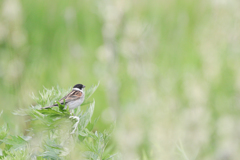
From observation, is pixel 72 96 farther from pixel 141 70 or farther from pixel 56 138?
pixel 141 70

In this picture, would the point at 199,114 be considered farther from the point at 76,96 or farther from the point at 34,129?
the point at 34,129

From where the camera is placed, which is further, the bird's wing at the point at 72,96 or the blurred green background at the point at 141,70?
the blurred green background at the point at 141,70

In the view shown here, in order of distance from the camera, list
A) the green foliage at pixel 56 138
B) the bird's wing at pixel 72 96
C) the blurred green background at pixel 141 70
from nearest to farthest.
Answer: the green foliage at pixel 56 138 < the bird's wing at pixel 72 96 < the blurred green background at pixel 141 70

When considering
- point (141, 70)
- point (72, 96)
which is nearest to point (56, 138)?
point (72, 96)

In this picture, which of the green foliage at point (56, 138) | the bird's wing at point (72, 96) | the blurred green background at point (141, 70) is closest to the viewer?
the green foliage at point (56, 138)

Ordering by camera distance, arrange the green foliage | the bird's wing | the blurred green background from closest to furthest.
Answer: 1. the green foliage
2. the bird's wing
3. the blurred green background

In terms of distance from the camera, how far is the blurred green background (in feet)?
5.81

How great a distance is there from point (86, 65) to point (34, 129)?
3449 mm

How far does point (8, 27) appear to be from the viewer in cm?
277

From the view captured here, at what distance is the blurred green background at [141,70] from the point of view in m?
1.77

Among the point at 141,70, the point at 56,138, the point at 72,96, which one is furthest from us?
the point at 141,70

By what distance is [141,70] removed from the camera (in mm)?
2922

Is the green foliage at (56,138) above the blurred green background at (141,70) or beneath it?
above

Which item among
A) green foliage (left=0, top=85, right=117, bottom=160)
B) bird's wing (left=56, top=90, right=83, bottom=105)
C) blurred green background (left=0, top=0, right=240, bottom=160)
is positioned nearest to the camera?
green foliage (left=0, top=85, right=117, bottom=160)
